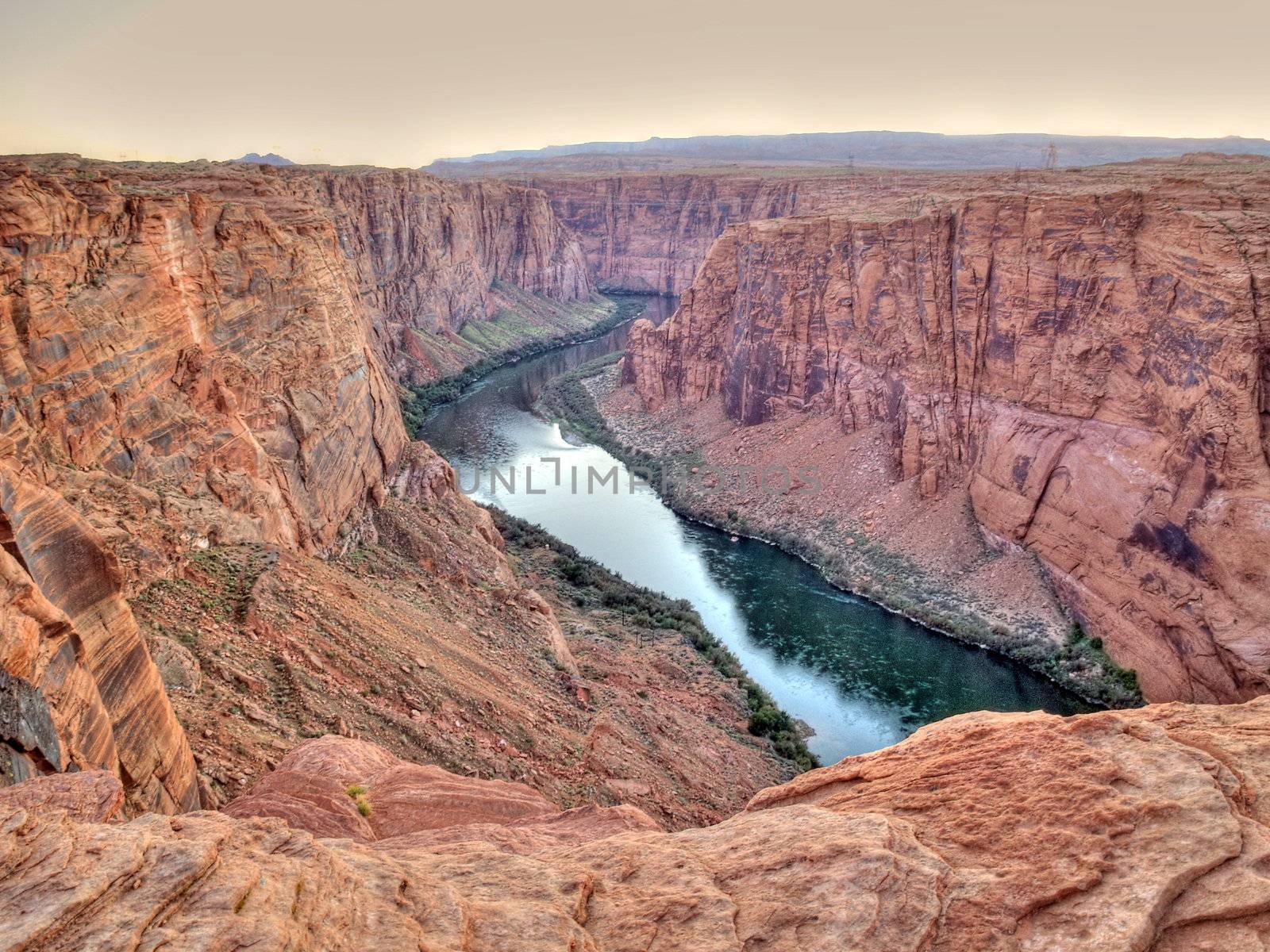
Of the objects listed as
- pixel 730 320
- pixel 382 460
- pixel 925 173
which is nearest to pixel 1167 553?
pixel 382 460

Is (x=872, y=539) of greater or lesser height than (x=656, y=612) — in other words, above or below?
above

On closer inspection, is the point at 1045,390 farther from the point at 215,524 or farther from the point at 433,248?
the point at 433,248

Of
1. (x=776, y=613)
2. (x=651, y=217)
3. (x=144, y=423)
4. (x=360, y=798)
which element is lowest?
(x=776, y=613)

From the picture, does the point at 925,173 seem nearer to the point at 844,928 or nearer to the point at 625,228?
the point at 625,228

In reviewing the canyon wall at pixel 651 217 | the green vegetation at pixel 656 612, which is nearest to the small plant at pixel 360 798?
the green vegetation at pixel 656 612

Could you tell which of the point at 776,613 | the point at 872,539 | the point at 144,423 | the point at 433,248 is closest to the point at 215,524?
the point at 144,423

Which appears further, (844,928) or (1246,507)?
(1246,507)
